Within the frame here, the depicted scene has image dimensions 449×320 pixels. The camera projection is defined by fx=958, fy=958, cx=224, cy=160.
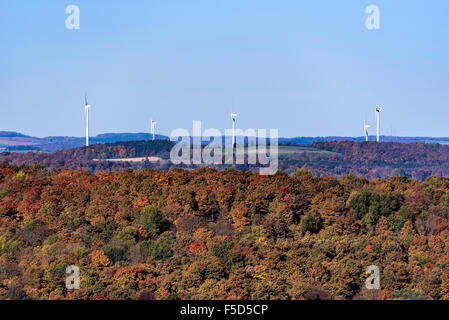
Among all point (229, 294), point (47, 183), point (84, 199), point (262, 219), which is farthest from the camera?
point (47, 183)

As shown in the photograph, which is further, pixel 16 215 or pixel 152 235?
pixel 16 215
